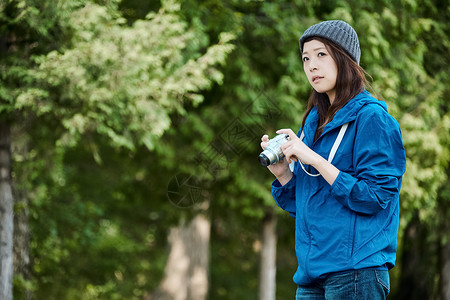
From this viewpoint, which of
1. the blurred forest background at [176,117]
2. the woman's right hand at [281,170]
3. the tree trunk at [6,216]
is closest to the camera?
the woman's right hand at [281,170]

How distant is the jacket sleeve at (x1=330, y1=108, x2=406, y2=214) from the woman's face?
239mm

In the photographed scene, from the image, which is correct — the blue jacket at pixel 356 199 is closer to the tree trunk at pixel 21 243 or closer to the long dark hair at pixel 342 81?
the long dark hair at pixel 342 81

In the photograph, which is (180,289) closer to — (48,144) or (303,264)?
(48,144)

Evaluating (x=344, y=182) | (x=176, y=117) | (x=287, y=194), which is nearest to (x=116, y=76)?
(x=176, y=117)

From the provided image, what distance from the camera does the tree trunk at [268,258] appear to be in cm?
1031

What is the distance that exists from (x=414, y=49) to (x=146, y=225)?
31.6 feet

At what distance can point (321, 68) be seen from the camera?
7.47 ft

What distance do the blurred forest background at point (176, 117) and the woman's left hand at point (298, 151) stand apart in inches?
60.1

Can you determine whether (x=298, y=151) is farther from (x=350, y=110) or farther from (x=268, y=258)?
(x=268, y=258)

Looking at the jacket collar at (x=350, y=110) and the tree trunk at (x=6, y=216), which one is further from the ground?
the jacket collar at (x=350, y=110)

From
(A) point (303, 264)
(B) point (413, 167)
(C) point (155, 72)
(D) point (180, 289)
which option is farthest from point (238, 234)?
(A) point (303, 264)

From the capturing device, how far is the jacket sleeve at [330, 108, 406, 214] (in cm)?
203

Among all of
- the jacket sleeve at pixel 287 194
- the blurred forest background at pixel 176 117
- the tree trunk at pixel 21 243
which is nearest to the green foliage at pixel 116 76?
the blurred forest background at pixel 176 117

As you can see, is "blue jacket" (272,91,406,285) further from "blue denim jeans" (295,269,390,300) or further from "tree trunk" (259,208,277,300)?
"tree trunk" (259,208,277,300)
